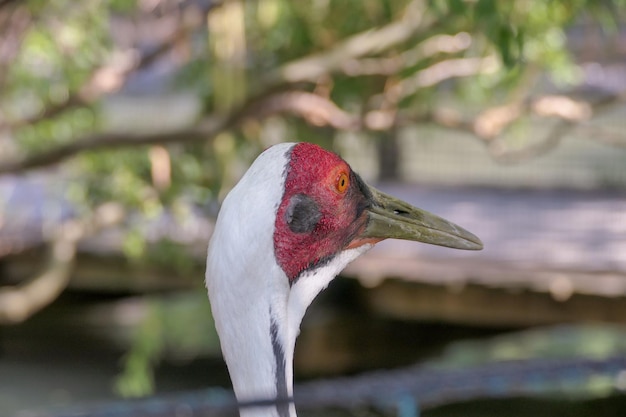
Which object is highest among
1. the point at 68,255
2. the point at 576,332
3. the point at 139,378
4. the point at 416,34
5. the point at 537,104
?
the point at 416,34

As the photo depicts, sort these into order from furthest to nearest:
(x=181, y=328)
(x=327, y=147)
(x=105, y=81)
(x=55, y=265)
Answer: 1. (x=181, y=328)
2. (x=55, y=265)
3. (x=327, y=147)
4. (x=105, y=81)

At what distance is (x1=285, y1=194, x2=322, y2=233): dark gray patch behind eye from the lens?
5.33ft

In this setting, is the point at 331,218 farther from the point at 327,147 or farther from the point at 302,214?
the point at 327,147

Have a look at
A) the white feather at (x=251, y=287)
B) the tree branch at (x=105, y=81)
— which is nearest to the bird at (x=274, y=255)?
the white feather at (x=251, y=287)

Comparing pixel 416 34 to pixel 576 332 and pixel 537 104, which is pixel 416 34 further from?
pixel 576 332

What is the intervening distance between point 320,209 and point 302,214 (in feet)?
0.15

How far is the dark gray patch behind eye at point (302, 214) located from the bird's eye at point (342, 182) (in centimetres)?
6

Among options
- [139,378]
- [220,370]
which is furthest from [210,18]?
[220,370]

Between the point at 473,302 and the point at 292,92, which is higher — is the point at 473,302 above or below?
below

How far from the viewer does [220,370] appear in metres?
8.35

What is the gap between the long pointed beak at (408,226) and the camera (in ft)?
5.94

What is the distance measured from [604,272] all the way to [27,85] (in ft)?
12.3

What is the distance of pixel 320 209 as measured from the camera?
1.69 metres

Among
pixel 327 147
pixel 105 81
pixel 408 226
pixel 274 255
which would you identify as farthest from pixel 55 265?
pixel 274 255
